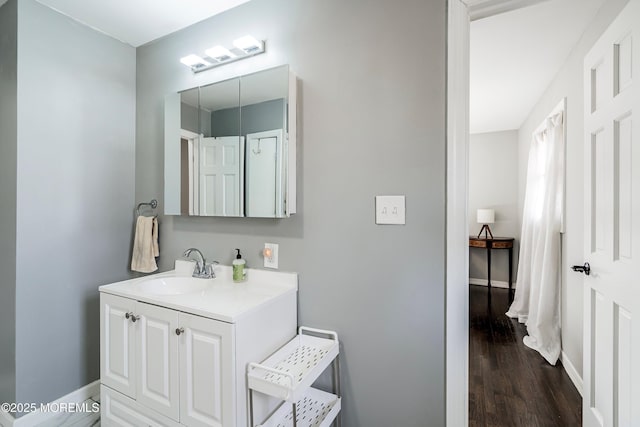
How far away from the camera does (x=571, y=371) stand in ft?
6.80

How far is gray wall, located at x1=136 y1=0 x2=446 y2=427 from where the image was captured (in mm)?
1213

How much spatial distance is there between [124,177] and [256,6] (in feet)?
4.73

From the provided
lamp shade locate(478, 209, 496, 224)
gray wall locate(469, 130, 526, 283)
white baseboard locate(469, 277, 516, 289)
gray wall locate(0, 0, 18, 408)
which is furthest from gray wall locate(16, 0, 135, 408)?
white baseboard locate(469, 277, 516, 289)

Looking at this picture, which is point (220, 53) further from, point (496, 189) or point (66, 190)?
point (496, 189)

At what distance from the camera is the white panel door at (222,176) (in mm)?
1579

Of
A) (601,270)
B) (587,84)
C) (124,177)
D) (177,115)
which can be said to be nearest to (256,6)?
(177,115)

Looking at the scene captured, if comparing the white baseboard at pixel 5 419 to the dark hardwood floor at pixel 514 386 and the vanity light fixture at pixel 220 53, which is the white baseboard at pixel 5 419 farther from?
the dark hardwood floor at pixel 514 386

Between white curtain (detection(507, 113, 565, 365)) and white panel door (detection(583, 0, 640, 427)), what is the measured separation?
46.4 inches

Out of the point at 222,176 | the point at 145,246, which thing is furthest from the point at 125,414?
the point at 222,176

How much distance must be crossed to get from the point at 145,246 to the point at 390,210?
163 cm

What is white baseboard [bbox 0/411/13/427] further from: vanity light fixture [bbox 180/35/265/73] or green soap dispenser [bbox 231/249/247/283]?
vanity light fixture [bbox 180/35/265/73]

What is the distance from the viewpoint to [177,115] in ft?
5.90

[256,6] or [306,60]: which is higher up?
[256,6]

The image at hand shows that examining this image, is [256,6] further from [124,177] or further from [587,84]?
[587,84]
